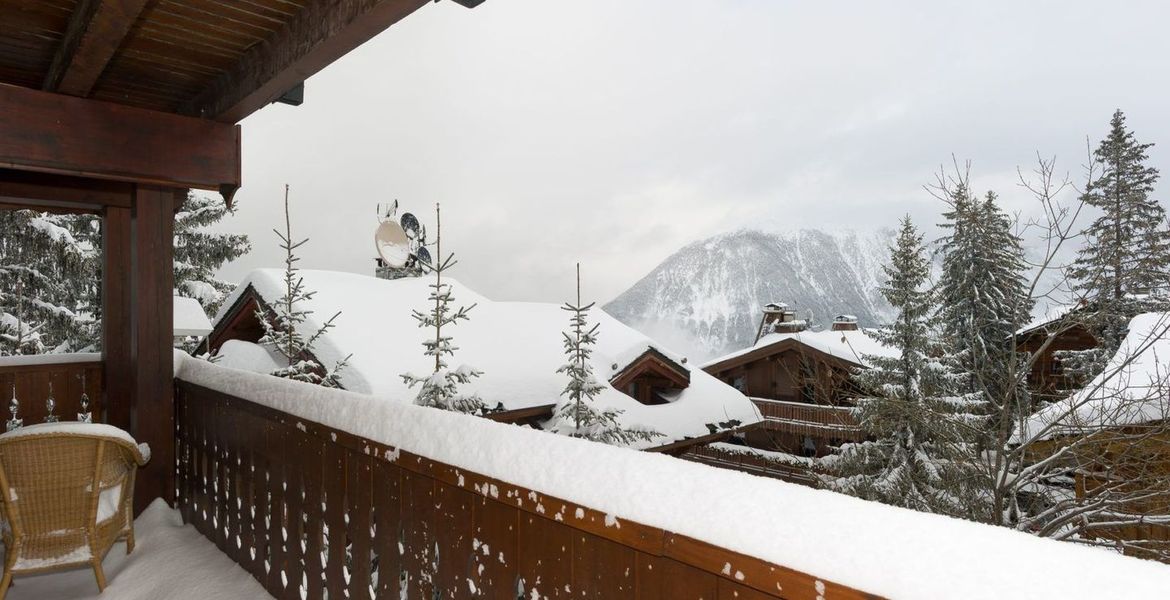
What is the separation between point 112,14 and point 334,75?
1652cm

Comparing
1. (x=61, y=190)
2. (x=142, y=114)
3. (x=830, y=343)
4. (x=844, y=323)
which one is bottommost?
(x=830, y=343)

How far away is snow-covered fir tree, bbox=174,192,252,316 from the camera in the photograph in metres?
17.1

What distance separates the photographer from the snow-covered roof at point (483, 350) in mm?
11836

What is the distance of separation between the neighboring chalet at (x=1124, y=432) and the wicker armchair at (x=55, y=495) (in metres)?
6.99

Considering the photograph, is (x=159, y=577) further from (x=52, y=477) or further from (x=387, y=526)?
(x=387, y=526)

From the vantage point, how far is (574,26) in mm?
19969

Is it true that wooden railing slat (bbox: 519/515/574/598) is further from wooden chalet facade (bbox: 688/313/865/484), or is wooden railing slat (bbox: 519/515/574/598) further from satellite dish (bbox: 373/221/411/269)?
wooden chalet facade (bbox: 688/313/865/484)

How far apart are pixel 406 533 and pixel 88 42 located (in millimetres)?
2482

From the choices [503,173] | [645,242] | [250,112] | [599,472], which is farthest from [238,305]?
[645,242]

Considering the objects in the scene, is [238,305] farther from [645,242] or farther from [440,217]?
[645,242]

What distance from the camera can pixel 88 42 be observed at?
106 inches

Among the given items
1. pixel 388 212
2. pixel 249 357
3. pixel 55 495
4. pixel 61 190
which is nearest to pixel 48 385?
pixel 61 190

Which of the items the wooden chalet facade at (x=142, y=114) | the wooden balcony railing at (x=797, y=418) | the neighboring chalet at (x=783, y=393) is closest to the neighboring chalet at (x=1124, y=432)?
the wooden chalet facade at (x=142, y=114)

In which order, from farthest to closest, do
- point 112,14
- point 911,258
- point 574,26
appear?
point 574,26 < point 911,258 < point 112,14
